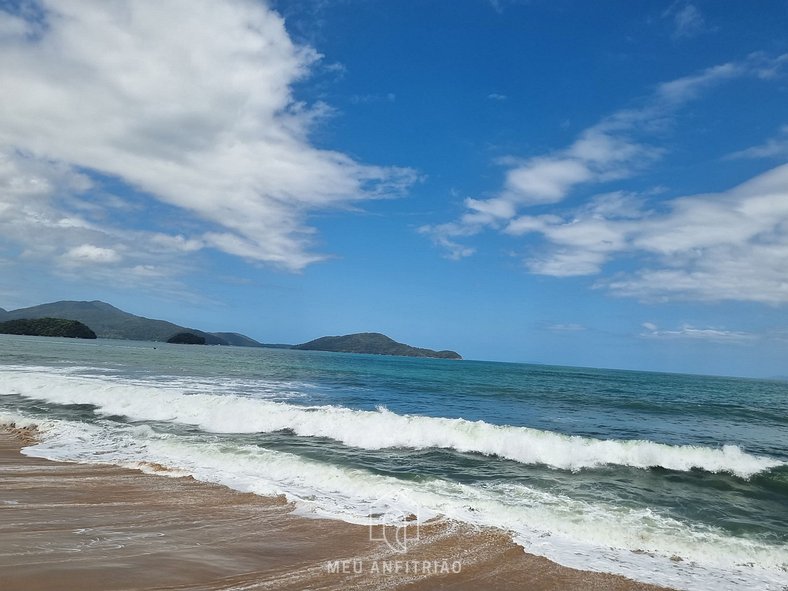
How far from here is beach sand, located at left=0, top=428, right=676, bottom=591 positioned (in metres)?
5.05

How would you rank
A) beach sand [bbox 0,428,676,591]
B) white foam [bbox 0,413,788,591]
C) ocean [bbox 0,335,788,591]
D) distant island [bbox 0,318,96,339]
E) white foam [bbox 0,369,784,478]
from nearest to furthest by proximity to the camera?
beach sand [bbox 0,428,676,591], white foam [bbox 0,413,788,591], ocean [bbox 0,335,788,591], white foam [bbox 0,369,784,478], distant island [bbox 0,318,96,339]

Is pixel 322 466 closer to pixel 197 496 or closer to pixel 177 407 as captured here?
pixel 197 496

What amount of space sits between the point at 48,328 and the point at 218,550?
7045 inches

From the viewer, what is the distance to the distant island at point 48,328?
14288 centimetres

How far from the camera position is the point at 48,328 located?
5792 inches

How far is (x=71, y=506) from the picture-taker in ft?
24.1

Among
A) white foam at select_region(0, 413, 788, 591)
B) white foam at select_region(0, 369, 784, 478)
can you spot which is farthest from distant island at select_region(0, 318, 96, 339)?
white foam at select_region(0, 413, 788, 591)

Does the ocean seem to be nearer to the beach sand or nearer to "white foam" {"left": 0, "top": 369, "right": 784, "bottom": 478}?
"white foam" {"left": 0, "top": 369, "right": 784, "bottom": 478}

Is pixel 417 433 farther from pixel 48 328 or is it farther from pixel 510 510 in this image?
pixel 48 328

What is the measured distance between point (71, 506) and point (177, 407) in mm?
12385

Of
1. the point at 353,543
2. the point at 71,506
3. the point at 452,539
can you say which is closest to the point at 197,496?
the point at 71,506

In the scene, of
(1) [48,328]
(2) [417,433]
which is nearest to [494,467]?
(2) [417,433]

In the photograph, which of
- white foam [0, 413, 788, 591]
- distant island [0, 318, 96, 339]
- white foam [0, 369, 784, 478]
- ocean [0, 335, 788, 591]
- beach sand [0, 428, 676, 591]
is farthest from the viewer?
distant island [0, 318, 96, 339]

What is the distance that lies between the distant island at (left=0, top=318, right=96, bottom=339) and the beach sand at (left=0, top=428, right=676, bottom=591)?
16463cm
